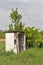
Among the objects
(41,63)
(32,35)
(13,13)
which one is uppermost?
(13,13)

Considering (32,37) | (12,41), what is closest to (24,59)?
(12,41)

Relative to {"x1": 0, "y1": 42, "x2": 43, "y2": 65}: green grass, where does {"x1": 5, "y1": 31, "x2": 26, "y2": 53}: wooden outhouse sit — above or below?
above

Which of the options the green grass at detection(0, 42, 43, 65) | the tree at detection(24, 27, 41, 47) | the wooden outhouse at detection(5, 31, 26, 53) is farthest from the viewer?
the tree at detection(24, 27, 41, 47)

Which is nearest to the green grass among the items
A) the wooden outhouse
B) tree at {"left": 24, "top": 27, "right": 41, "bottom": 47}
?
the wooden outhouse

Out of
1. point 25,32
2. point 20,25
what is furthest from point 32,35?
point 20,25

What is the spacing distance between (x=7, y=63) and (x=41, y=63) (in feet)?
9.85

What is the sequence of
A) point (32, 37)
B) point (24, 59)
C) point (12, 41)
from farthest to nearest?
1. point (32, 37)
2. point (12, 41)
3. point (24, 59)

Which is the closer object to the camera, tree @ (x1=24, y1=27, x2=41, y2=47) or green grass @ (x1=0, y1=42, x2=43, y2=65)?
green grass @ (x1=0, y1=42, x2=43, y2=65)

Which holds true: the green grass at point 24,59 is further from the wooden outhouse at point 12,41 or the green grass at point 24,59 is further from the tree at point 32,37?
the tree at point 32,37

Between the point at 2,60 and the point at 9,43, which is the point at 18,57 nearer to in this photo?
the point at 2,60

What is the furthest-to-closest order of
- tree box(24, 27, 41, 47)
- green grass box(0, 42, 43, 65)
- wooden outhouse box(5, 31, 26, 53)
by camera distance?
tree box(24, 27, 41, 47) → wooden outhouse box(5, 31, 26, 53) → green grass box(0, 42, 43, 65)

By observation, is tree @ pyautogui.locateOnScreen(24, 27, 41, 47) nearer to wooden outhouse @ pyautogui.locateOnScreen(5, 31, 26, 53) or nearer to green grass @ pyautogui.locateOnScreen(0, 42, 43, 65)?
wooden outhouse @ pyautogui.locateOnScreen(5, 31, 26, 53)

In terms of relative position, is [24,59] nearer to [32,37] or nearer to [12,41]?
[12,41]

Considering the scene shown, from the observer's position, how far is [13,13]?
3509 centimetres
